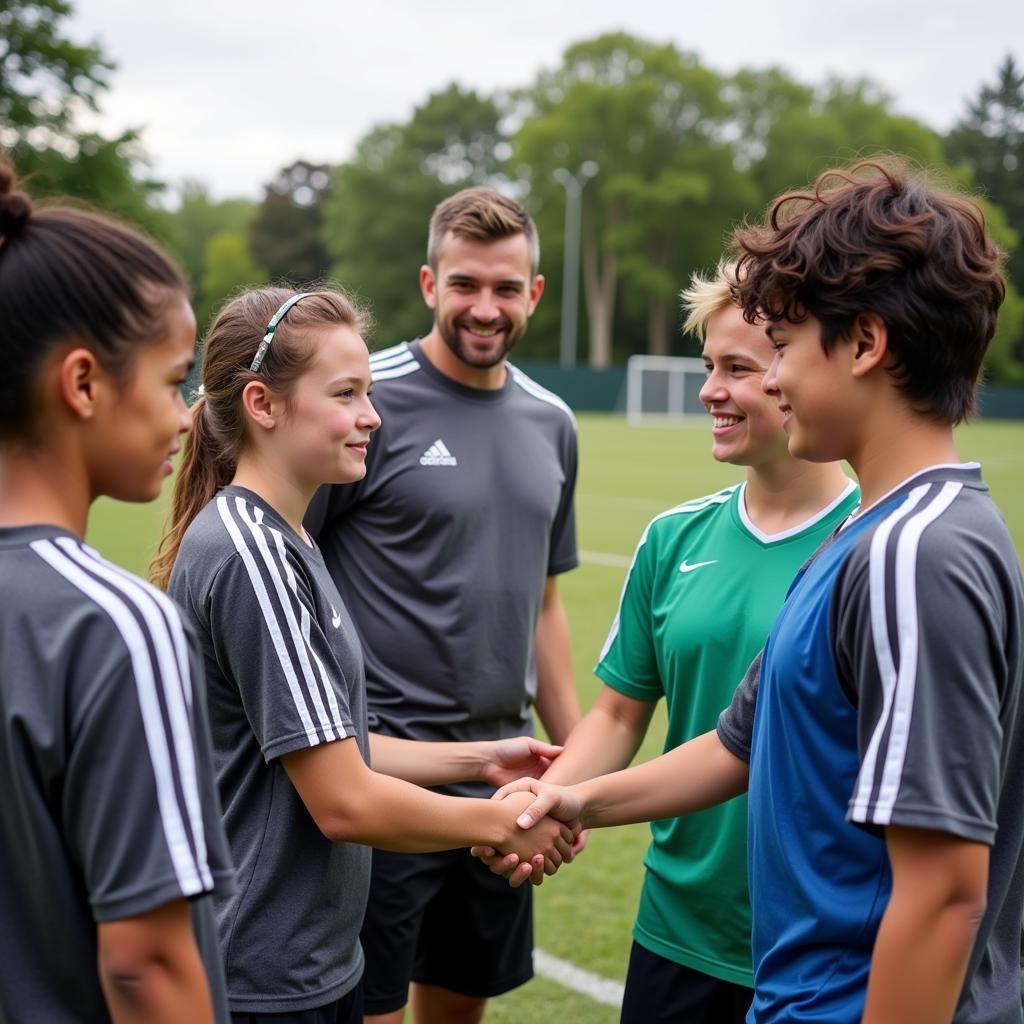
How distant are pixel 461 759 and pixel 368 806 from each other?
1178mm

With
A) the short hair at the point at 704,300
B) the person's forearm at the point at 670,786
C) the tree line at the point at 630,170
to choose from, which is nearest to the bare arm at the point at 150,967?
the person's forearm at the point at 670,786

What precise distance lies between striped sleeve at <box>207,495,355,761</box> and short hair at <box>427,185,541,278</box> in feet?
7.05

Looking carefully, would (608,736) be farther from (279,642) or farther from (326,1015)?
(279,642)

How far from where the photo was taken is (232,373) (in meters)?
2.70

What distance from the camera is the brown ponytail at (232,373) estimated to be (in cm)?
265

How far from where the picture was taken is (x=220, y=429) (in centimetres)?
271

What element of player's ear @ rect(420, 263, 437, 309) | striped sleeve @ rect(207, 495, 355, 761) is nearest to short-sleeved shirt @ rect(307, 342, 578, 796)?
player's ear @ rect(420, 263, 437, 309)

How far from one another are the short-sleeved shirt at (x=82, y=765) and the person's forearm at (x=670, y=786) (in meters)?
1.30

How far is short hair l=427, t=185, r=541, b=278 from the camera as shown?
4.23 meters

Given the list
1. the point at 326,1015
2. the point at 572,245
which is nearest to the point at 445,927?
the point at 326,1015

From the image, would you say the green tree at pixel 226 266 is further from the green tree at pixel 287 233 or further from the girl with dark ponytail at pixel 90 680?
the girl with dark ponytail at pixel 90 680

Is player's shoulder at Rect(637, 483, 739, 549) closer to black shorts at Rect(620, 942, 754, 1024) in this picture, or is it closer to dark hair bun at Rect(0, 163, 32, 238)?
black shorts at Rect(620, 942, 754, 1024)

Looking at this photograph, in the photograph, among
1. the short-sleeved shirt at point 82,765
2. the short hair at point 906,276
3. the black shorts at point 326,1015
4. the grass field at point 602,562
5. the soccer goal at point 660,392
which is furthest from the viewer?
the soccer goal at point 660,392

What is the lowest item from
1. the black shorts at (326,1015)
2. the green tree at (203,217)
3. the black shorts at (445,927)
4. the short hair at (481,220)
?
the black shorts at (445,927)
